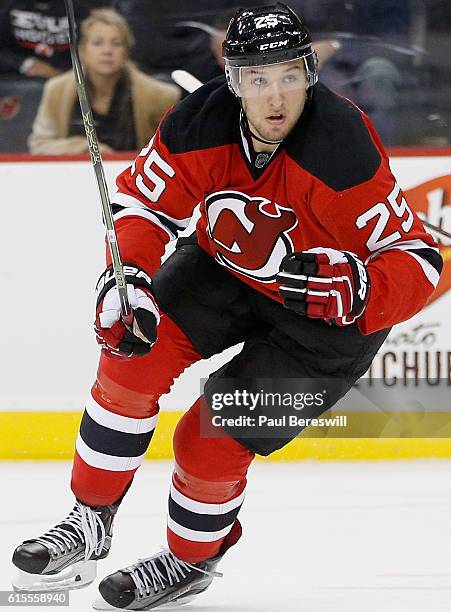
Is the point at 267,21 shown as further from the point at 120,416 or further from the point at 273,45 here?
the point at 120,416

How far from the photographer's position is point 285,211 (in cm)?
228

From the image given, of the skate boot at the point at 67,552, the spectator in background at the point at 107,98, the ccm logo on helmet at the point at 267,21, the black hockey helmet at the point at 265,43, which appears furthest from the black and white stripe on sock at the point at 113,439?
the spectator in background at the point at 107,98

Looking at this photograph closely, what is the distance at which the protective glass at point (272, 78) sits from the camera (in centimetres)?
220

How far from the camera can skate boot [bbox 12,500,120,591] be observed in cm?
226

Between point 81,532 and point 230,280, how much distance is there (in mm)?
580

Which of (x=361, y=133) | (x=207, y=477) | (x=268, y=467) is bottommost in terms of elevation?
(x=268, y=467)

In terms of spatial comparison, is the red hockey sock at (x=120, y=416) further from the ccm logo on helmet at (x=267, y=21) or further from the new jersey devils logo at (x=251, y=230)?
the ccm logo on helmet at (x=267, y=21)

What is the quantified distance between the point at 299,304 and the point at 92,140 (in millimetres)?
481

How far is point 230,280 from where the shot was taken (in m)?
2.44

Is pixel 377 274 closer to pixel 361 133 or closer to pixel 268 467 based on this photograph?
pixel 361 133

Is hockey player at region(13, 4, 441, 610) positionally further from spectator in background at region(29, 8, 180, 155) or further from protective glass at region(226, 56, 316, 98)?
spectator in background at region(29, 8, 180, 155)

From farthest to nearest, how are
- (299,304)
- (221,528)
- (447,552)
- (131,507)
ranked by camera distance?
1. (131,507)
2. (447,552)
3. (221,528)
4. (299,304)

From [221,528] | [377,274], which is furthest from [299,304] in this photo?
[221,528]

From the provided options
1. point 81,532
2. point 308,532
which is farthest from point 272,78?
point 308,532
